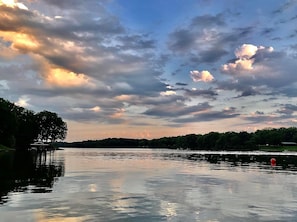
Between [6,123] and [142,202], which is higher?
[6,123]

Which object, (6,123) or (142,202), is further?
(6,123)

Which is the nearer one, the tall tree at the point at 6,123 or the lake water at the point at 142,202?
the lake water at the point at 142,202

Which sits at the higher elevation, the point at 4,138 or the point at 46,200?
the point at 4,138

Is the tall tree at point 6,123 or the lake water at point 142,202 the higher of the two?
the tall tree at point 6,123

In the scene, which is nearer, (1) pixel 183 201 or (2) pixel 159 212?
(2) pixel 159 212

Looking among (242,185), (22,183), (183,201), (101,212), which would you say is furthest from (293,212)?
(22,183)

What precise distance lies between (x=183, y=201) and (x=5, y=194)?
13.5m

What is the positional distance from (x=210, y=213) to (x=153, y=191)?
10836 millimetres

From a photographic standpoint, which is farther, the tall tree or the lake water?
the tall tree

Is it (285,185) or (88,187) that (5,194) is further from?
(285,185)

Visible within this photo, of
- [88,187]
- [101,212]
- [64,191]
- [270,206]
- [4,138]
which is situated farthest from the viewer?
[4,138]

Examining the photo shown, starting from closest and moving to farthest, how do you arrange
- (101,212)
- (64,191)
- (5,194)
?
(101,212) → (5,194) → (64,191)

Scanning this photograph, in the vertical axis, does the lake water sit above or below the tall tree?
below

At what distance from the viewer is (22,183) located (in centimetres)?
3806
